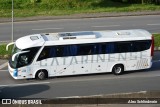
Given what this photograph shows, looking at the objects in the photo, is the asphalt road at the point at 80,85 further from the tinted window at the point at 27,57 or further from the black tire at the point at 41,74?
the tinted window at the point at 27,57

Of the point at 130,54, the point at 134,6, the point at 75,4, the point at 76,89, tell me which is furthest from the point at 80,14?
the point at 76,89

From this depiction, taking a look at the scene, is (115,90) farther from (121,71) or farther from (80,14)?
(80,14)

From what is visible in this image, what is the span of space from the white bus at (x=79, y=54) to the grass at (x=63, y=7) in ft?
48.9

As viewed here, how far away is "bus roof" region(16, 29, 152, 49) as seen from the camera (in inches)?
918

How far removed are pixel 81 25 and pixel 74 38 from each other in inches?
464

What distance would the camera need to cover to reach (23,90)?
21891 millimetres

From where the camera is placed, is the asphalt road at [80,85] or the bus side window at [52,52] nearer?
the asphalt road at [80,85]

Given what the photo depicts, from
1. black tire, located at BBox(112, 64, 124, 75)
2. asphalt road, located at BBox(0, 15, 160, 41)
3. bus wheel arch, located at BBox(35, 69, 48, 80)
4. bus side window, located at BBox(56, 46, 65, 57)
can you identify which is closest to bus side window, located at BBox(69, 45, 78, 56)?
bus side window, located at BBox(56, 46, 65, 57)

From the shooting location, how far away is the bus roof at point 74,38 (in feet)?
76.5

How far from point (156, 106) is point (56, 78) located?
768cm

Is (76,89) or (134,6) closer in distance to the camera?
(76,89)

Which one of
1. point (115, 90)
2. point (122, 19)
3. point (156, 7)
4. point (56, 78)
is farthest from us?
point (156, 7)

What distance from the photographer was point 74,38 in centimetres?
2377

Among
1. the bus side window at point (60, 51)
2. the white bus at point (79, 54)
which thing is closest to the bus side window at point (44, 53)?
the white bus at point (79, 54)
